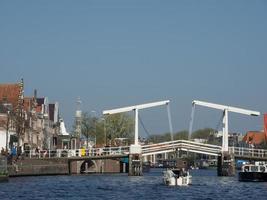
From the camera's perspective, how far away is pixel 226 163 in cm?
8588

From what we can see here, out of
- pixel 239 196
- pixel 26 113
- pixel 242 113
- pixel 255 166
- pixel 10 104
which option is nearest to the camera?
pixel 239 196

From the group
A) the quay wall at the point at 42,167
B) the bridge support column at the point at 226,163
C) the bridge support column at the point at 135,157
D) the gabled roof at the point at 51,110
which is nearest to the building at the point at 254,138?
the gabled roof at the point at 51,110

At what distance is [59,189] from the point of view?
191ft

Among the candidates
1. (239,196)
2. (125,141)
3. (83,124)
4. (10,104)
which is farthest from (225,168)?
(83,124)

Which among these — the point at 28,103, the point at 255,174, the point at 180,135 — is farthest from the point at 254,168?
the point at 180,135

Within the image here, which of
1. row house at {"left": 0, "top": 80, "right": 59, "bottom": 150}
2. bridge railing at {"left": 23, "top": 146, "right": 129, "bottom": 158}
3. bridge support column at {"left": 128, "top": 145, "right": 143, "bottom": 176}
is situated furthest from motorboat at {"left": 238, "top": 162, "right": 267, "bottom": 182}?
row house at {"left": 0, "top": 80, "right": 59, "bottom": 150}

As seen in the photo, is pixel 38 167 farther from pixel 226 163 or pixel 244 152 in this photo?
pixel 244 152

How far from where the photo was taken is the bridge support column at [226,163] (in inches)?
3374

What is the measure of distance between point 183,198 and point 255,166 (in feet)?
89.8

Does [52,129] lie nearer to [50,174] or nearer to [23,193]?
[50,174]

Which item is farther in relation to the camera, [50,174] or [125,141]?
[125,141]

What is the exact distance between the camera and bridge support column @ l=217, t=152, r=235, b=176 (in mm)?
85688

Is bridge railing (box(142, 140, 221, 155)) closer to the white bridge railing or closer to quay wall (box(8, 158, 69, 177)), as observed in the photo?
the white bridge railing

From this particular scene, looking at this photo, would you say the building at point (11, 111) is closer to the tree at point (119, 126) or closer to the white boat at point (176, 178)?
the white boat at point (176, 178)
